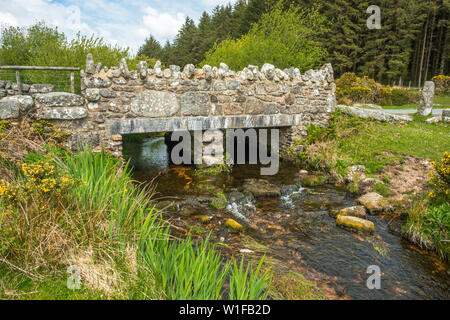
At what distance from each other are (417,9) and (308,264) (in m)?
39.2

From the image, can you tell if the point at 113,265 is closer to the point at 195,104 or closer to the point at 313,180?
the point at 195,104

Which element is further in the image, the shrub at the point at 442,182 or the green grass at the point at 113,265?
the shrub at the point at 442,182

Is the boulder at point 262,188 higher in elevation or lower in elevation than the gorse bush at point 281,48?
lower

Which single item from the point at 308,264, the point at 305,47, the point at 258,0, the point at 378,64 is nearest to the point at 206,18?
the point at 258,0

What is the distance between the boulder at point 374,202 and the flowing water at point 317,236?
255 mm

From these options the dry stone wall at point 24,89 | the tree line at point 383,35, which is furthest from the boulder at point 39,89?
the tree line at point 383,35

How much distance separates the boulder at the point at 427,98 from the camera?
459 inches

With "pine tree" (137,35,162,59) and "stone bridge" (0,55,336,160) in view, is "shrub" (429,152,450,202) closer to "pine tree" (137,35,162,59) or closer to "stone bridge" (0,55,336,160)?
"stone bridge" (0,55,336,160)

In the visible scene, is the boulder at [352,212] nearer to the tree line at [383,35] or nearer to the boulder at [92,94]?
the boulder at [92,94]

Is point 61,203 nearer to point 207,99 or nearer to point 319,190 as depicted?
point 207,99

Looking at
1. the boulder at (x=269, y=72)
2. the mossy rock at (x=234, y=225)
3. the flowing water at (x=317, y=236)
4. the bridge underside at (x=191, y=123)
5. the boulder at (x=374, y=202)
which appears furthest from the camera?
the boulder at (x=269, y=72)

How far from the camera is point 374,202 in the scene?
20.0 ft

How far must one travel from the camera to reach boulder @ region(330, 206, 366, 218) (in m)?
5.64

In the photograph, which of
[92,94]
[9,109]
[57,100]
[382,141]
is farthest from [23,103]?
[382,141]
